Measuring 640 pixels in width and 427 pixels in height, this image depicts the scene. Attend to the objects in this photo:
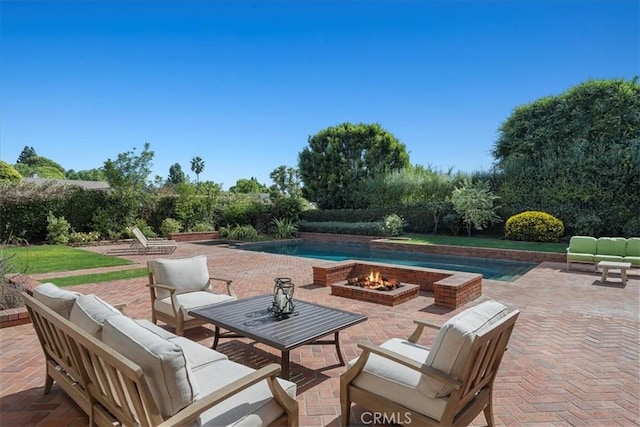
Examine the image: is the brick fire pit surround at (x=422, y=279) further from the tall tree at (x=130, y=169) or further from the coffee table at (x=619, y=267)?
the tall tree at (x=130, y=169)

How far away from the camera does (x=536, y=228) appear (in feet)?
43.2

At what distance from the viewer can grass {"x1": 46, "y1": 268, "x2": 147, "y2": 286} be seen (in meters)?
6.86

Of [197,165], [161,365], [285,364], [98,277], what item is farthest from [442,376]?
[197,165]

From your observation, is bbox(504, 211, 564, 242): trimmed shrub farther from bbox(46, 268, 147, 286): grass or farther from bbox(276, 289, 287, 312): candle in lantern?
bbox(46, 268, 147, 286): grass

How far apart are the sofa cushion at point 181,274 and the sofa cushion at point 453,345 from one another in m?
3.47

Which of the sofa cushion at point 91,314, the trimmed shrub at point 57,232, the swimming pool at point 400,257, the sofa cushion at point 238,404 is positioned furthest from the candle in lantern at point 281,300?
the trimmed shrub at point 57,232

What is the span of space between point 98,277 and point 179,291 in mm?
4311

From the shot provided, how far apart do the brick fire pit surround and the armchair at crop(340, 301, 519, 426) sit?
11.0 feet

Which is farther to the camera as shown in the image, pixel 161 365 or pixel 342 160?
pixel 342 160

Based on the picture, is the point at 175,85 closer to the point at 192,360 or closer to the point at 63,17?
the point at 63,17

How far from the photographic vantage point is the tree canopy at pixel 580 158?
13.1 metres

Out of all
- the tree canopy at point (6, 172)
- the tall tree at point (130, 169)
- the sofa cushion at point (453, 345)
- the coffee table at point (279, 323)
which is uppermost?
the tree canopy at point (6, 172)

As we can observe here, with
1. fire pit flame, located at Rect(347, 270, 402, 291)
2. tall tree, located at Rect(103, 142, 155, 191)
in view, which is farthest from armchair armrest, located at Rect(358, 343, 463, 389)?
tall tree, located at Rect(103, 142, 155, 191)

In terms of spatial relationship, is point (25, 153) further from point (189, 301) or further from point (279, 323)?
point (279, 323)
